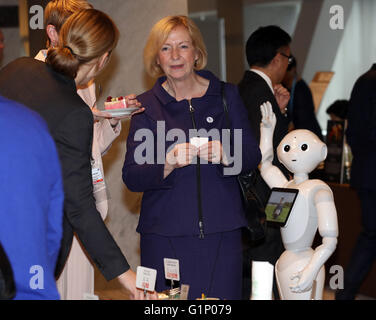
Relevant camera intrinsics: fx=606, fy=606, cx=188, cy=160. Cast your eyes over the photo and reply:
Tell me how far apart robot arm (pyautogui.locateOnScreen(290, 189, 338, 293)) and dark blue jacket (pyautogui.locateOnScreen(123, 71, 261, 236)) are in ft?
1.00

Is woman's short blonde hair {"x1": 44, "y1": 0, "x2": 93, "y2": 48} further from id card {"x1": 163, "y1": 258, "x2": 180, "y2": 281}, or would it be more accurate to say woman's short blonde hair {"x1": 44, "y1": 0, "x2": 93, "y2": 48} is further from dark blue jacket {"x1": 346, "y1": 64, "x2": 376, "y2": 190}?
dark blue jacket {"x1": 346, "y1": 64, "x2": 376, "y2": 190}

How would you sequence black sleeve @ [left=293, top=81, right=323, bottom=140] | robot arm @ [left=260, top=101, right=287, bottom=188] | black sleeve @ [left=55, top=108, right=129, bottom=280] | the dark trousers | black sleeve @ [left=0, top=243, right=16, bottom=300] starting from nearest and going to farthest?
black sleeve @ [left=0, top=243, right=16, bottom=300] → black sleeve @ [left=55, top=108, right=129, bottom=280] → robot arm @ [left=260, top=101, right=287, bottom=188] → the dark trousers → black sleeve @ [left=293, top=81, right=323, bottom=140]

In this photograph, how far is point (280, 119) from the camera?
3.16 metres

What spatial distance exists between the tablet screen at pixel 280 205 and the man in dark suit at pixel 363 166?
5.40 feet

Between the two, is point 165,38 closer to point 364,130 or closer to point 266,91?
point 266,91

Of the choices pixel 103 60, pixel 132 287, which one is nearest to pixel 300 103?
pixel 103 60

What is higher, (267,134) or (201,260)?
(267,134)

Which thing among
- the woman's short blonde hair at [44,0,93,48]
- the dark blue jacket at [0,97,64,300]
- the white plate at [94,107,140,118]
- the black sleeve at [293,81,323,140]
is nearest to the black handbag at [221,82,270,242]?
the white plate at [94,107,140,118]

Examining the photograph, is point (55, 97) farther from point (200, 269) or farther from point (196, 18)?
point (196, 18)

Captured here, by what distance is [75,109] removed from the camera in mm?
1834

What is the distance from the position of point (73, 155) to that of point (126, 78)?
2.98 metres

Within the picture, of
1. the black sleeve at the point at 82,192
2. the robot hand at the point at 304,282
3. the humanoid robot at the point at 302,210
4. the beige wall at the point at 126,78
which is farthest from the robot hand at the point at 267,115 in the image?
the beige wall at the point at 126,78

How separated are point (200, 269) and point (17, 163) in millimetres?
1287

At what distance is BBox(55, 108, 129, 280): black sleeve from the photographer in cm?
179
